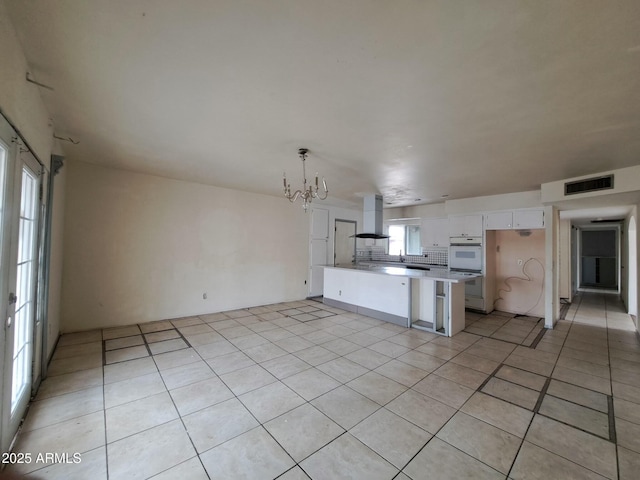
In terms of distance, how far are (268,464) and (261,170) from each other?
3.46 m

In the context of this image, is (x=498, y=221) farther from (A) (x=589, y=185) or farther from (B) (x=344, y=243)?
(B) (x=344, y=243)

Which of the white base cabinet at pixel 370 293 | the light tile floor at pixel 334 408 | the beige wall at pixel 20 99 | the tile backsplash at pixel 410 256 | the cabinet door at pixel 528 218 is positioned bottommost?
the light tile floor at pixel 334 408

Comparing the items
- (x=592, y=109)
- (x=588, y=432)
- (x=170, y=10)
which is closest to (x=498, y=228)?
(x=592, y=109)

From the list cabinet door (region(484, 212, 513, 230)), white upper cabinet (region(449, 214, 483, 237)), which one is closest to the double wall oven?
white upper cabinet (region(449, 214, 483, 237))

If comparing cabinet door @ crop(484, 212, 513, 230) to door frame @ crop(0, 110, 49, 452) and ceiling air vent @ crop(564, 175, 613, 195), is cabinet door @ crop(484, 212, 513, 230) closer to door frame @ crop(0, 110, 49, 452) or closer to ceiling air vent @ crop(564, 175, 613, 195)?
ceiling air vent @ crop(564, 175, 613, 195)

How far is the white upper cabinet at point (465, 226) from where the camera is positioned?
5500 mm

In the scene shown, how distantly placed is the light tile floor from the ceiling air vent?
2256 mm

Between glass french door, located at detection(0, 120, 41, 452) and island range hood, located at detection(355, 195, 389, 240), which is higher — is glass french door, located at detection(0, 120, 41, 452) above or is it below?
below

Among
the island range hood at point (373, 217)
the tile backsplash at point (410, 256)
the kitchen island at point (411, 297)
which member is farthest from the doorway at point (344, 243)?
the kitchen island at point (411, 297)

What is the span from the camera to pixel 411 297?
4.37 meters

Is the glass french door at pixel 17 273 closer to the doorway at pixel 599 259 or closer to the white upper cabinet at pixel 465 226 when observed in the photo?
the white upper cabinet at pixel 465 226

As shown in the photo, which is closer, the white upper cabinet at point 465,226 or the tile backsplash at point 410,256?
the white upper cabinet at point 465,226

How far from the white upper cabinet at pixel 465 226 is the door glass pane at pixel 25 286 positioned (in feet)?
21.7

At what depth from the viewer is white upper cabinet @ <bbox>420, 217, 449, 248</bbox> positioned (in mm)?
6312
